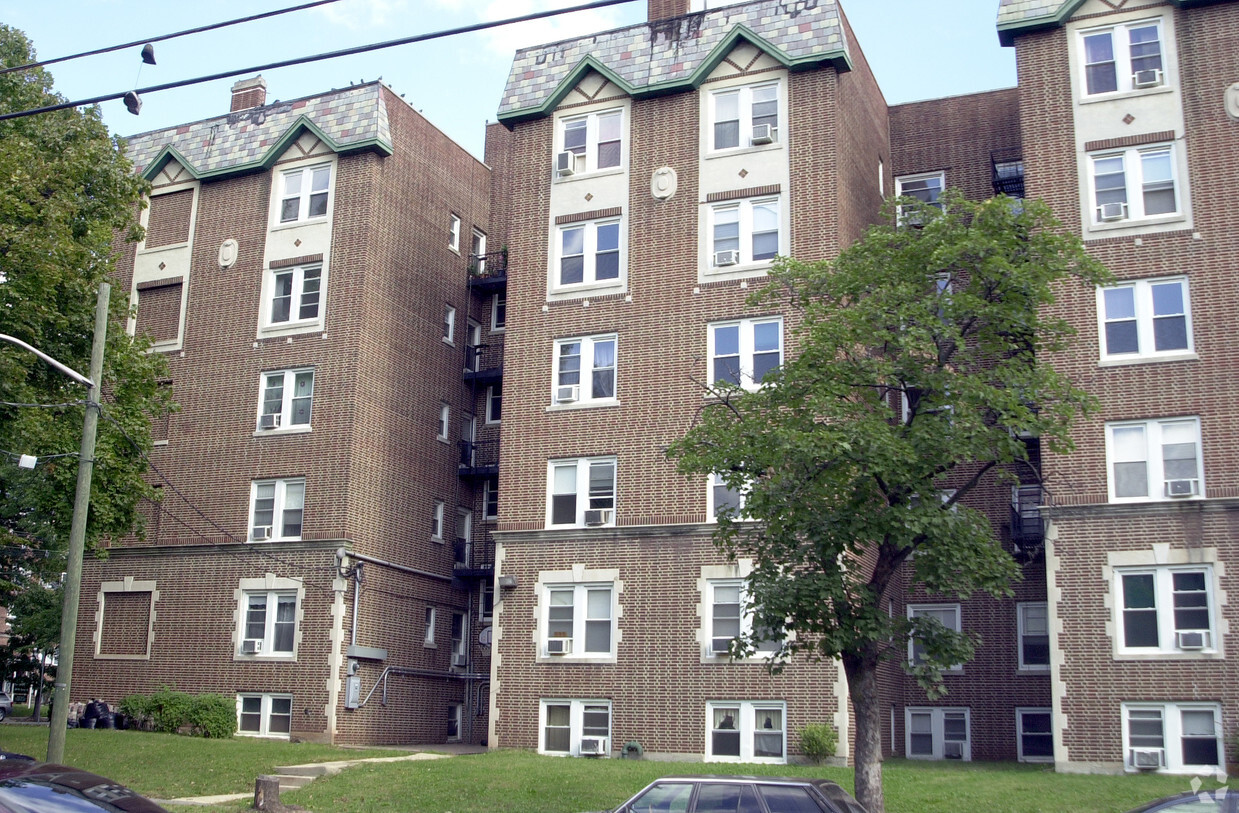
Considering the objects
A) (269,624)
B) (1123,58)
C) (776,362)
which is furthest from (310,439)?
(1123,58)

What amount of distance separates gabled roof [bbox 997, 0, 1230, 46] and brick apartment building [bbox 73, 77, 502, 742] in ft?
57.9

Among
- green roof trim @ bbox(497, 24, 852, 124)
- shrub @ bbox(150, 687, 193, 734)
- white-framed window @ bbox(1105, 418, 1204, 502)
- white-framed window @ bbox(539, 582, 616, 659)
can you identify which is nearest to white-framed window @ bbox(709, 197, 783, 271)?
green roof trim @ bbox(497, 24, 852, 124)

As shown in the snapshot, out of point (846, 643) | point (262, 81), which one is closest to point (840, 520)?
point (846, 643)

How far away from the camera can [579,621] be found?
31.5m

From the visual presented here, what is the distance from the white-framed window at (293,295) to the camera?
3728 centimetres

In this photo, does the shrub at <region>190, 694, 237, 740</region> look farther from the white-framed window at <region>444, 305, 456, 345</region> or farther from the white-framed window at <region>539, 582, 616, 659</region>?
the white-framed window at <region>444, 305, 456, 345</region>

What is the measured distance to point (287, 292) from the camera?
37938 millimetres

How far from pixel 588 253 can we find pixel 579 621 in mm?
9843

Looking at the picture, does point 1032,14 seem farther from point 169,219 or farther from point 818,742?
Answer: point 169,219

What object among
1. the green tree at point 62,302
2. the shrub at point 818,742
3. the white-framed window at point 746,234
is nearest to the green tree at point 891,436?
the shrub at point 818,742

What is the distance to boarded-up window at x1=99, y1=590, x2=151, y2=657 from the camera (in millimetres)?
36844

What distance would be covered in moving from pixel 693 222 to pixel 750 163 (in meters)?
2.11

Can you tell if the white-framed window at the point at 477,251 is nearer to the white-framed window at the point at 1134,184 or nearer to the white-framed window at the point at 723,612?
the white-framed window at the point at 723,612

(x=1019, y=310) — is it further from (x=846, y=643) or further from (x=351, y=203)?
(x=351, y=203)
